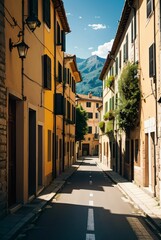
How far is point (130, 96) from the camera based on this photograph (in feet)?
61.0

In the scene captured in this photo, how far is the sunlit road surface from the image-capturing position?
→ 332 inches

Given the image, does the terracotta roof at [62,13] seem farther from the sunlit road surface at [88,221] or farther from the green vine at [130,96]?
the sunlit road surface at [88,221]

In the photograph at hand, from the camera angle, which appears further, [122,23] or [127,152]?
[122,23]

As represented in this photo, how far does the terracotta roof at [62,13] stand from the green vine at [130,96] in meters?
6.00

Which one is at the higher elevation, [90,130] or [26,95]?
[90,130]

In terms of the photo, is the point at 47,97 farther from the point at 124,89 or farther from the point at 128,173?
the point at 128,173

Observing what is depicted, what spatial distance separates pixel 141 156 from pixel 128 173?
15.8 ft

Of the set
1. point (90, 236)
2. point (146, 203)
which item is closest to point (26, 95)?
point (146, 203)

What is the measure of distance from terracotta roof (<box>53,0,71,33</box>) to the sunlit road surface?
11.7 metres

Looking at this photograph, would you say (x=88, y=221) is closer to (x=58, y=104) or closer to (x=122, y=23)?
(x=58, y=104)

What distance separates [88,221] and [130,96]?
382 inches

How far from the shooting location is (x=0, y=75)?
9.25 m

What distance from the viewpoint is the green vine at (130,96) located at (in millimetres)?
18359

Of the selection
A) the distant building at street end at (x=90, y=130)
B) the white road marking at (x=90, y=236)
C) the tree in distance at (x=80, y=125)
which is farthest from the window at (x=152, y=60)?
the distant building at street end at (x=90, y=130)
